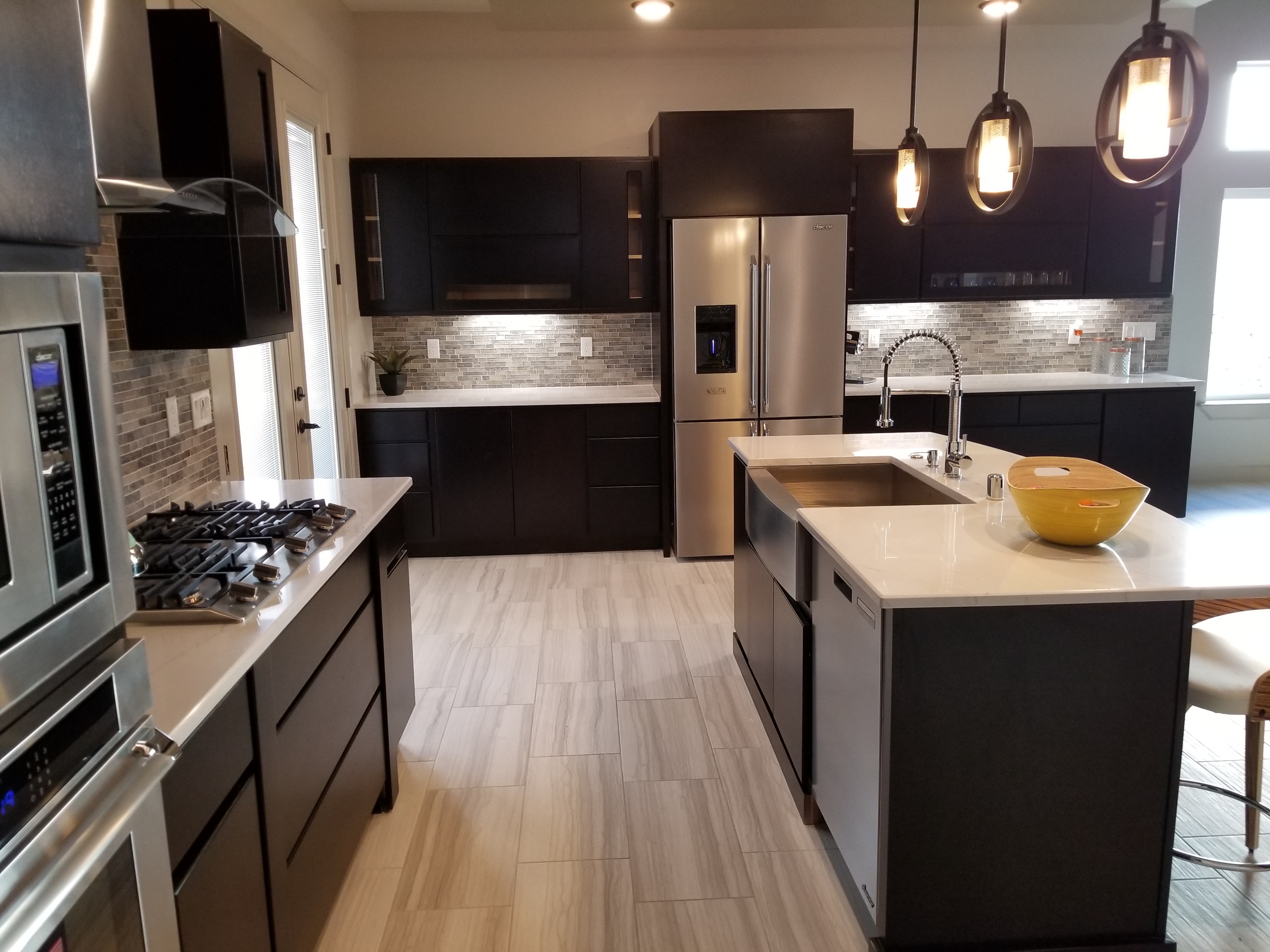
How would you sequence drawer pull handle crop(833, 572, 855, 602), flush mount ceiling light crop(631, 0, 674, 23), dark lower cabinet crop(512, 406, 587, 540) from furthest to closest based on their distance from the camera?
dark lower cabinet crop(512, 406, 587, 540) → flush mount ceiling light crop(631, 0, 674, 23) → drawer pull handle crop(833, 572, 855, 602)

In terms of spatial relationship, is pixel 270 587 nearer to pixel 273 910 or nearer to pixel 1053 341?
pixel 273 910

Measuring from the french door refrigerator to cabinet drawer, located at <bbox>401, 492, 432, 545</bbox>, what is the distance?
135 cm

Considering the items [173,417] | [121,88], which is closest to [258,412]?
[173,417]

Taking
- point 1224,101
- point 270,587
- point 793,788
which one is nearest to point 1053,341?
point 1224,101

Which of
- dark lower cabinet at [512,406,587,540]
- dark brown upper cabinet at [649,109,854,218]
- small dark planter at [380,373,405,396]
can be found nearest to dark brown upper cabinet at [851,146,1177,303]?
dark brown upper cabinet at [649,109,854,218]

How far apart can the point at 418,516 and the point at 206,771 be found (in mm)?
3703

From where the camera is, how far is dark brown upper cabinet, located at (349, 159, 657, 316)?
493 cm

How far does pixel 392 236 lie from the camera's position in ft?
16.3

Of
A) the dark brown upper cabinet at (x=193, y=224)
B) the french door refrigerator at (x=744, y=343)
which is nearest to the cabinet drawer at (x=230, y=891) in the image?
the dark brown upper cabinet at (x=193, y=224)

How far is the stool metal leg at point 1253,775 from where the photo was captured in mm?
2264

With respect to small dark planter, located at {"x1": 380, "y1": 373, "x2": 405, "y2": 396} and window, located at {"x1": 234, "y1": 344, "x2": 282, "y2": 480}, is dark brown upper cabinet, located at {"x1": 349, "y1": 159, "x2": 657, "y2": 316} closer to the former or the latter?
small dark planter, located at {"x1": 380, "y1": 373, "x2": 405, "y2": 396}

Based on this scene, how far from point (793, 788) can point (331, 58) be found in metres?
4.06

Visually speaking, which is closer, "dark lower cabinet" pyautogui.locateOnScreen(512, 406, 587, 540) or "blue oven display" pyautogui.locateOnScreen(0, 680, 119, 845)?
"blue oven display" pyautogui.locateOnScreen(0, 680, 119, 845)

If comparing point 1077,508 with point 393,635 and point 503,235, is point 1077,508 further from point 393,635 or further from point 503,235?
point 503,235
